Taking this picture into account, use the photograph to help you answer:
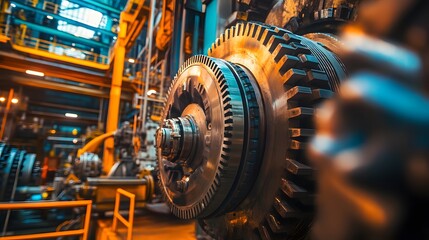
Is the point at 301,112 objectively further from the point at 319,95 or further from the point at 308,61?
the point at 308,61

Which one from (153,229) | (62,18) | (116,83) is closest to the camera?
(153,229)

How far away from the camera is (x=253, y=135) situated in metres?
0.91

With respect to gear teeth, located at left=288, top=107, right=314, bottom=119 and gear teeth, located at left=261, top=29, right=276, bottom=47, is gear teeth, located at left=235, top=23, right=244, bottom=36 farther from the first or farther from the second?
gear teeth, located at left=288, top=107, right=314, bottom=119

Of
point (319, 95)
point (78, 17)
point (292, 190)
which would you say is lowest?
point (292, 190)

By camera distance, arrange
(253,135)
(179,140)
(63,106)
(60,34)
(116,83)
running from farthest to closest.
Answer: (60,34), (63,106), (116,83), (179,140), (253,135)

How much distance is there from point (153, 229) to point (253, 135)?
313 centimetres

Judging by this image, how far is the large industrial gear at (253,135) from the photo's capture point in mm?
825

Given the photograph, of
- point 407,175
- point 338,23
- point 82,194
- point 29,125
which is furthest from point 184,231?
point 29,125

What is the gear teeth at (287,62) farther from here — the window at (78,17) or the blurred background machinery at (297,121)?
the window at (78,17)

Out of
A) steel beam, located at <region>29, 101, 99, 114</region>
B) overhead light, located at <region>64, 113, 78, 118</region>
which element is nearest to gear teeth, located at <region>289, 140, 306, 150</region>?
steel beam, located at <region>29, 101, 99, 114</region>

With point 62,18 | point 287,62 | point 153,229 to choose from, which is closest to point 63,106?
point 62,18

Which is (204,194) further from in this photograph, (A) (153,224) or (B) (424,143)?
(A) (153,224)

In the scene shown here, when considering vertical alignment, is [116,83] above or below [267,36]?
above

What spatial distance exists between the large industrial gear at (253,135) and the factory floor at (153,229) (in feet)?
7.53
